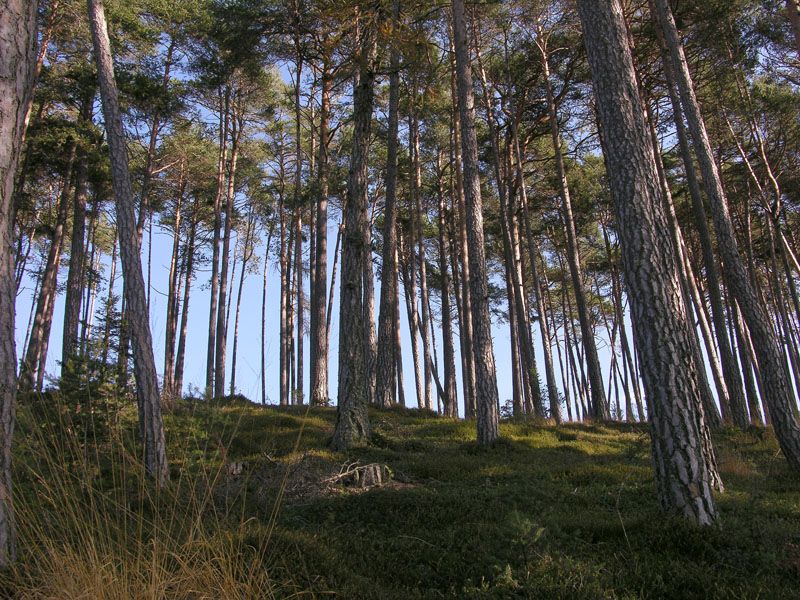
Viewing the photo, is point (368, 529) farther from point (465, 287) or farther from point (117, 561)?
point (465, 287)

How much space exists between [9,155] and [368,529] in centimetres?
372

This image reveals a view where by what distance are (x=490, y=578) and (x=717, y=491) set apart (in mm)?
3434

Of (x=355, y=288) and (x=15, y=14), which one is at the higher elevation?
(x=15, y=14)

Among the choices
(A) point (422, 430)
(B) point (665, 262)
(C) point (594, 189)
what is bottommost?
(A) point (422, 430)

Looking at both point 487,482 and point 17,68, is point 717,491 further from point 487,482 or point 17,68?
point 17,68

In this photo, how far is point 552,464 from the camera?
6586 mm

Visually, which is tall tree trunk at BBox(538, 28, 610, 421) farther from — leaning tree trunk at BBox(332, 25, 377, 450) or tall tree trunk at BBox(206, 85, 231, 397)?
tall tree trunk at BBox(206, 85, 231, 397)

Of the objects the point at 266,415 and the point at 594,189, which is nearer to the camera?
the point at 266,415

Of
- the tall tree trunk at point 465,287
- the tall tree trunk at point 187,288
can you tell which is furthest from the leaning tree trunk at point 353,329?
the tall tree trunk at point 187,288

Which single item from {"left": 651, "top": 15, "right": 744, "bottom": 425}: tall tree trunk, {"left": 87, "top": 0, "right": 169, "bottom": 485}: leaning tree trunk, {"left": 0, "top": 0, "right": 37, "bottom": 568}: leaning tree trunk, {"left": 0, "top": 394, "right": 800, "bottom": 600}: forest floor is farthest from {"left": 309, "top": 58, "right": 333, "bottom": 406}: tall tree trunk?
{"left": 0, "top": 0, "right": 37, "bottom": 568}: leaning tree trunk

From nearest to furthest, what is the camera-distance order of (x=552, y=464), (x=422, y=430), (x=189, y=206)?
(x=552, y=464) < (x=422, y=430) < (x=189, y=206)

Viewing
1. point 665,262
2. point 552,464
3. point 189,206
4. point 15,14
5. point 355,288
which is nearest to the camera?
point 15,14

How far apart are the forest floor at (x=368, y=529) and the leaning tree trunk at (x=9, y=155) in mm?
125

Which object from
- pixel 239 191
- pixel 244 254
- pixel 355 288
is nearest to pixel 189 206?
pixel 239 191
